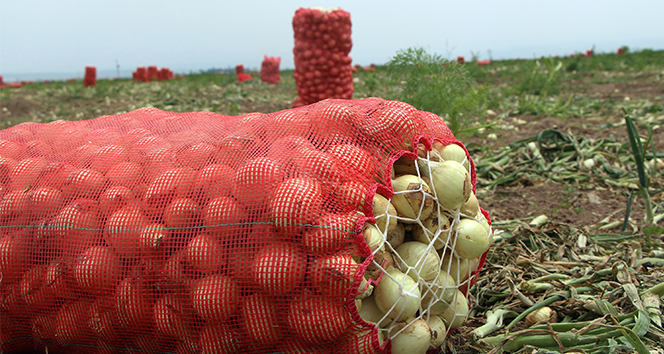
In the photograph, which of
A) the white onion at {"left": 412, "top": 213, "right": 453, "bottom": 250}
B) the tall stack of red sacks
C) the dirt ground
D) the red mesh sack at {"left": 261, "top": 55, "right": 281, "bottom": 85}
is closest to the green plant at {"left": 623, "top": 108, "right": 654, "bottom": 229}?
the dirt ground

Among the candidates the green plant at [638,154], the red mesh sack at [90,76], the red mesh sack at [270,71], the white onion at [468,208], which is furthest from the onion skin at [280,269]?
the red mesh sack at [90,76]

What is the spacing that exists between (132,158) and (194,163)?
325 mm

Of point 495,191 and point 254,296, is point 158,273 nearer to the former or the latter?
point 254,296

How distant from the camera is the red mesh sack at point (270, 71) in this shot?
12.3m

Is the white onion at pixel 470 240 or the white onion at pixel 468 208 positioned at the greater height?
the white onion at pixel 468 208

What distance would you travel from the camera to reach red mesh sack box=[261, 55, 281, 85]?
1230 cm

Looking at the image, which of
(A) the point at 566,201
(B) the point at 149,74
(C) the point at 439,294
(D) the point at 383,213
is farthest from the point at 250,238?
(B) the point at 149,74

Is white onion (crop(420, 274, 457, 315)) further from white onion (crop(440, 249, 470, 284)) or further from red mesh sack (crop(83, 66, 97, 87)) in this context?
red mesh sack (crop(83, 66, 97, 87))

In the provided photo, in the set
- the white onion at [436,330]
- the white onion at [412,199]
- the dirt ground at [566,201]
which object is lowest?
the white onion at [436,330]

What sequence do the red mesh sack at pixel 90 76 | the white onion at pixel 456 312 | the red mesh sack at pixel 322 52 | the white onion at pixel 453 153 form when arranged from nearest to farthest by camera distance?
the white onion at pixel 456 312, the white onion at pixel 453 153, the red mesh sack at pixel 322 52, the red mesh sack at pixel 90 76

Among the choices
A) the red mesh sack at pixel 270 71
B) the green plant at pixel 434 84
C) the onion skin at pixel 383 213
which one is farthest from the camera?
the red mesh sack at pixel 270 71

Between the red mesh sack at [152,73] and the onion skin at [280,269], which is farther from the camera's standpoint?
the red mesh sack at [152,73]

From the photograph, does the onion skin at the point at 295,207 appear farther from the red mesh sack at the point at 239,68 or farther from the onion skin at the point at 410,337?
the red mesh sack at the point at 239,68

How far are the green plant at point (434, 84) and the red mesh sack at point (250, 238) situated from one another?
7.07 feet
